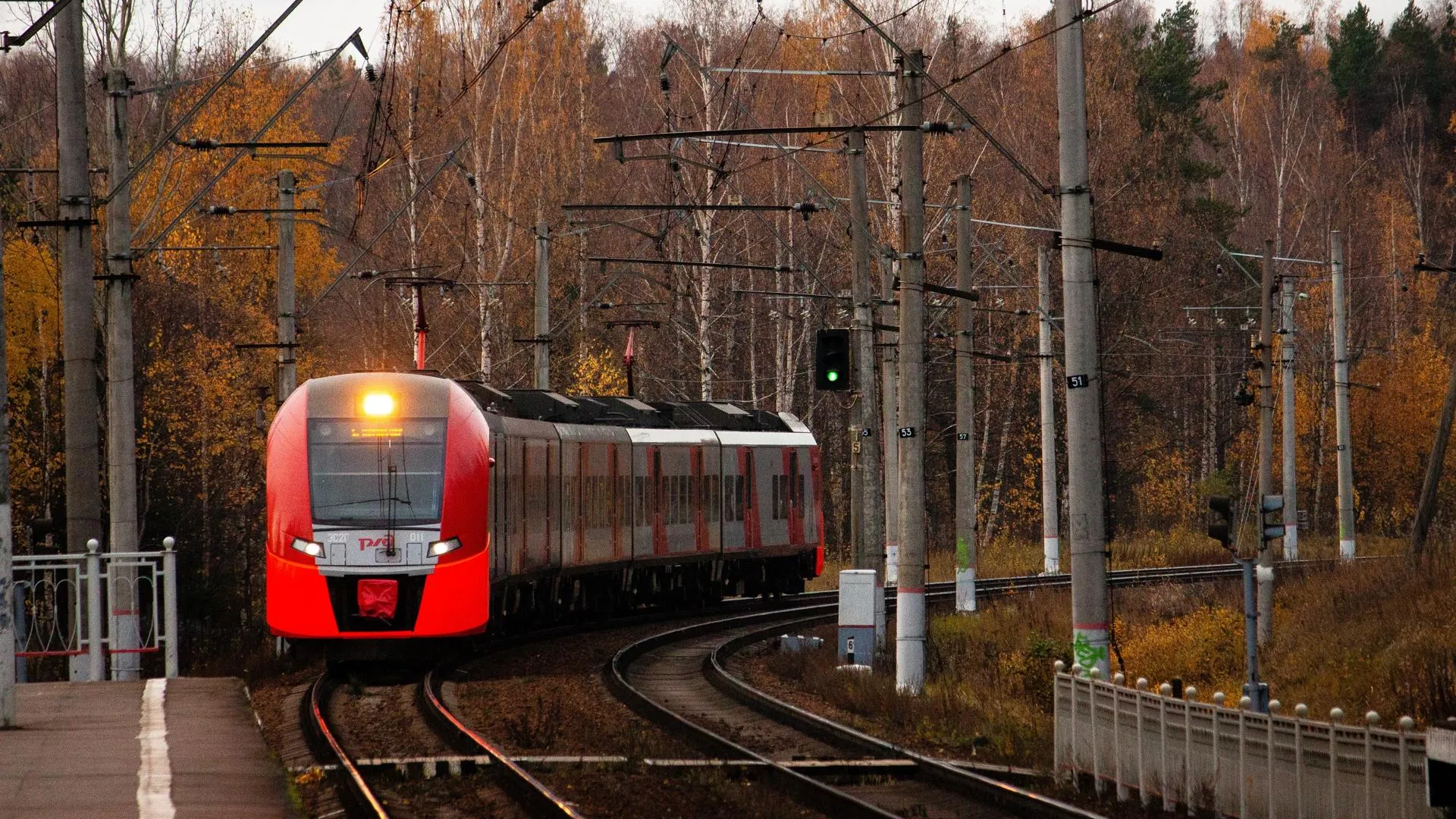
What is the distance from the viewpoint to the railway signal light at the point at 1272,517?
20.1m

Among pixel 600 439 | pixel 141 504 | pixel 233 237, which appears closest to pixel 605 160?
pixel 233 237

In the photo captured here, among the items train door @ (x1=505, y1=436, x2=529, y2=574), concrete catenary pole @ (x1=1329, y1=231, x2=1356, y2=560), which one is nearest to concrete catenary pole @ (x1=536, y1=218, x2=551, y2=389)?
train door @ (x1=505, y1=436, x2=529, y2=574)

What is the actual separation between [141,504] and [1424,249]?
47.2 meters

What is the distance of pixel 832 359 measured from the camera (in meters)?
23.2

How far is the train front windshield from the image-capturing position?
21.1m

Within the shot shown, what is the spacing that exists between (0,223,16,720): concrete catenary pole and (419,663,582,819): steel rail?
3.31 m

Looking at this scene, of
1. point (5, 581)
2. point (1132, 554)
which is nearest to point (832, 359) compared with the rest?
point (5, 581)

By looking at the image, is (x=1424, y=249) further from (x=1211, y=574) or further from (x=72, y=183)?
(x=72, y=183)

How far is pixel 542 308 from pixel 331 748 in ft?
69.2

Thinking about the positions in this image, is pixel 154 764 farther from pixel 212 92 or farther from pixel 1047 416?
pixel 1047 416

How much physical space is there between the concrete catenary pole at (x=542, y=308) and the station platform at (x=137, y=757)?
669 inches

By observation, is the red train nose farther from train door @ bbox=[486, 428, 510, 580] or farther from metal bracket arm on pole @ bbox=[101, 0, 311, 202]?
metal bracket arm on pole @ bbox=[101, 0, 311, 202]

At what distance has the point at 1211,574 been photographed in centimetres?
4169

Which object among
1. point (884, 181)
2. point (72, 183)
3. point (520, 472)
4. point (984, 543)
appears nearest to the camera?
point (72, 183)
